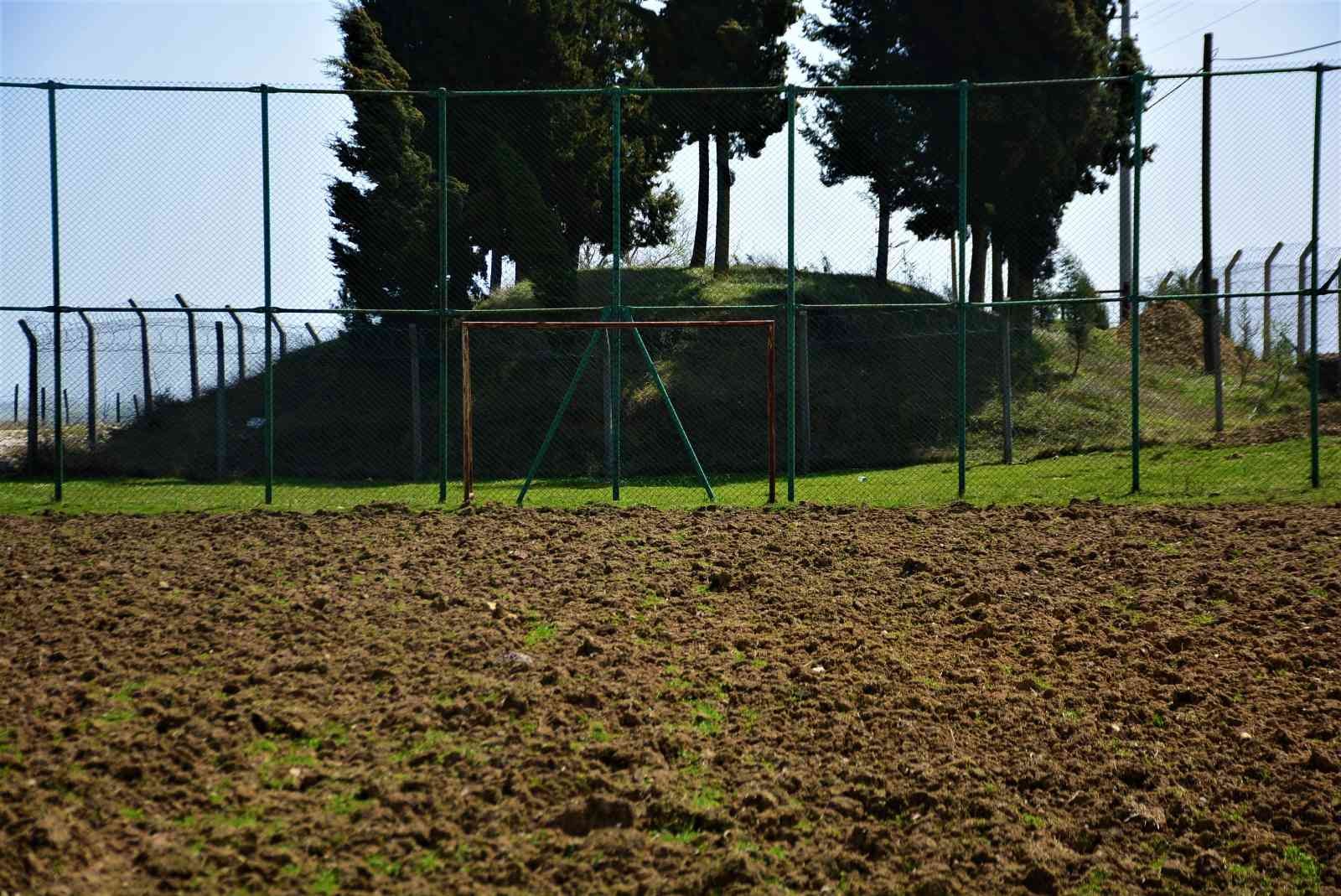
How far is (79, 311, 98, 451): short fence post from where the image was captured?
16.1 meters

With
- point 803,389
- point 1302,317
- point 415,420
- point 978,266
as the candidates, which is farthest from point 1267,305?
point 415,420

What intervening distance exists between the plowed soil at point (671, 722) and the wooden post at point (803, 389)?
286 inches

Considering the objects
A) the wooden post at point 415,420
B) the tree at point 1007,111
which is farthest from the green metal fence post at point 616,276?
the tree at point 1007,111

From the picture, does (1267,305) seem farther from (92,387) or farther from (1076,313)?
(92,387)

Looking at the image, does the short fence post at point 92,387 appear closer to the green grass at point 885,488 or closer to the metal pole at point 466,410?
the green grass at point 885,488

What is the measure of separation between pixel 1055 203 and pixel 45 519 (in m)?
15.8

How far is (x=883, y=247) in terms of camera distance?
1620 cm

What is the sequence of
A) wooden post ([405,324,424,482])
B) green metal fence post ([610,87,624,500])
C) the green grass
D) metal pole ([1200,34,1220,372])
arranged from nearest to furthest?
the green grass
green metal fence post ([610,87,624,500])
metal pole ([1200,34,1220,372])
wooden post ([405,324,424,482])

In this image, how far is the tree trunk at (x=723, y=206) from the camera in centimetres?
1620

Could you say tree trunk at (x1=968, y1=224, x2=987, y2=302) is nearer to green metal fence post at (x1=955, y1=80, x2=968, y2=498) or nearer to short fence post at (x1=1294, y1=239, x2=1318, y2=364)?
short fence post at (x1=1294, y1=239, x2=1318, y2=364)

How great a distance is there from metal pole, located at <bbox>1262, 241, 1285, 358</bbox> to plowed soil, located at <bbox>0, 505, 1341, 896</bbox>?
8.55 meters

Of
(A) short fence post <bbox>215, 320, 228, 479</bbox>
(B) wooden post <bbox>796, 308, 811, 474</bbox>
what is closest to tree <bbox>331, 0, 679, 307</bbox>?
(A) short fence post <bbox>215, 320, 228, 479</bbox>

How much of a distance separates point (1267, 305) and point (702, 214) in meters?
7.49

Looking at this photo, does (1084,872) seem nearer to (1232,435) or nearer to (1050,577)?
(1050,577)
